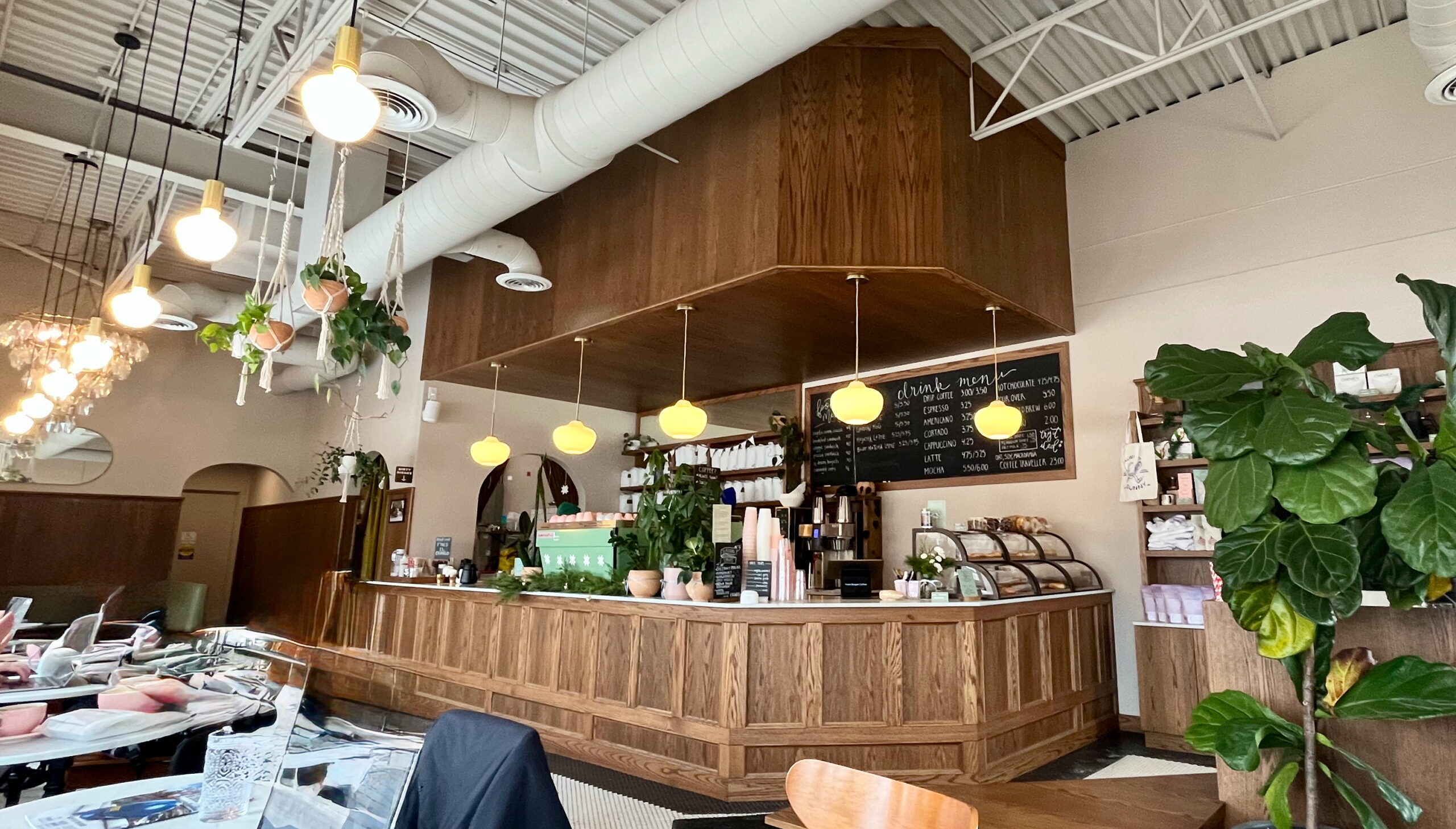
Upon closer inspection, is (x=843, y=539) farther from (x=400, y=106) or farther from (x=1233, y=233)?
(x=400, y=106)

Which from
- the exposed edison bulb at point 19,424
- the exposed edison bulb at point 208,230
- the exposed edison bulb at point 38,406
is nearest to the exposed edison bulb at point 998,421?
the exposed edison bulb at point 208,230

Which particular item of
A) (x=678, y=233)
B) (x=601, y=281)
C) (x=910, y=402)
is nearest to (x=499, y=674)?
(x=601, y=281)

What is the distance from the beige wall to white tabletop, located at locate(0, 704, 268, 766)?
5780 mm

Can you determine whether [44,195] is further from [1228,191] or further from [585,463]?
[1228,191]

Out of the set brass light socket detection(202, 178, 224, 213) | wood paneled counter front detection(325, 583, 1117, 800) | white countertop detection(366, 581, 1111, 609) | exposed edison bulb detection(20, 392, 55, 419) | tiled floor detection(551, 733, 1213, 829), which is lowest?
tiled floor detection(551, 733, 1213, 829)

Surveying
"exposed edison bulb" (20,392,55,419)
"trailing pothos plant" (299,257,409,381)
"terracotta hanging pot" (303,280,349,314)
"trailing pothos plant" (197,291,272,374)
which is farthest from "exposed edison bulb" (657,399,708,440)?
"exposed edison bulb" (20,392,55,419)

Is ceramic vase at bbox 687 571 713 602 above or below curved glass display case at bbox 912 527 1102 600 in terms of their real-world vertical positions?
below

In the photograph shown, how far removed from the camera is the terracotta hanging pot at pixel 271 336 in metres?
3.88

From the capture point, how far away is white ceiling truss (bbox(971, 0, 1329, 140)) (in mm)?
4500

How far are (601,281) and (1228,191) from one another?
190 inches

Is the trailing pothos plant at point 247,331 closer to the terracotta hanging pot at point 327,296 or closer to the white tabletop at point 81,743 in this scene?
the terracotta hanging pot at point 327,296

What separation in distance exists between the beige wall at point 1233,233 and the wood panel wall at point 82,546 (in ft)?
30.5

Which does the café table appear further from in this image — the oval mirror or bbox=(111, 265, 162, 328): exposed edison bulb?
the oval mirror

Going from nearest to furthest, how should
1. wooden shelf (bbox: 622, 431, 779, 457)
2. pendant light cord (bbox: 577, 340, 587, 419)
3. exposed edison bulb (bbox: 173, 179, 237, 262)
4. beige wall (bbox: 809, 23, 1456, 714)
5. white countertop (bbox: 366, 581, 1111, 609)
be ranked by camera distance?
exposed edison bulb (bbox: 173, 179, 237, 262), white countertop (bbox: 366, 581, 1111, 609), beige wall (bbox: 809, 23, 1456, 714), pendant light cord (bbox: 577, 340, 587, 419), wooden shelf (bbox: 622, 431, 779, 457)
